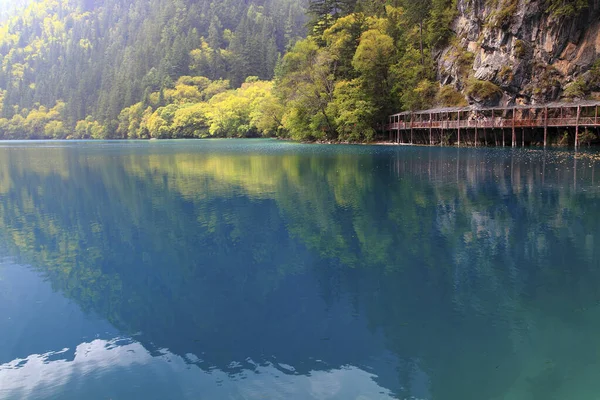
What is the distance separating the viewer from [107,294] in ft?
37.2

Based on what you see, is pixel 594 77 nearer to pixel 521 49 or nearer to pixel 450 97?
pixel 521 49

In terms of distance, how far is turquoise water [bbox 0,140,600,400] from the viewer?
7.49 metres

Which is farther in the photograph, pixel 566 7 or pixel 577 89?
pixel 577 89

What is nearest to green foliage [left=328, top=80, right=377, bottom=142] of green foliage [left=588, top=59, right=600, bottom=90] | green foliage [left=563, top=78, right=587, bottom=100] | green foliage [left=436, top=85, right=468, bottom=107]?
green foliage [left=436, top=85, right=468, bottom=107]

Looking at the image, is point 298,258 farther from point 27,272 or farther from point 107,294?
point 27,272

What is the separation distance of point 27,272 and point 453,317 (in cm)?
1107

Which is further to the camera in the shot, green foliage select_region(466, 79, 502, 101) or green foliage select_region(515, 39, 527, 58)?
green foliage select_region(466, 79, 502, 101)

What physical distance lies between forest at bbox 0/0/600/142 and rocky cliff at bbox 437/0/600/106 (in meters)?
0.86

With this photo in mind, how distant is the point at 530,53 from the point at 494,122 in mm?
8660

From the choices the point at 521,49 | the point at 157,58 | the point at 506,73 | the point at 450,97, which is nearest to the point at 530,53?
the point at 521,49

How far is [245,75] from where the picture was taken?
148000mm

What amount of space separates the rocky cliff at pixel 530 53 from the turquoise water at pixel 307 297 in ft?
104

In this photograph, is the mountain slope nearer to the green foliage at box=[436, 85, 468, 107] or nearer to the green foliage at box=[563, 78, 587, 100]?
the green foliage at box=[436, 85, 468, 107]

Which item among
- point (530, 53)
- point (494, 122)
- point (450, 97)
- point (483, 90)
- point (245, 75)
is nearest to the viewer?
point (494, 122)
